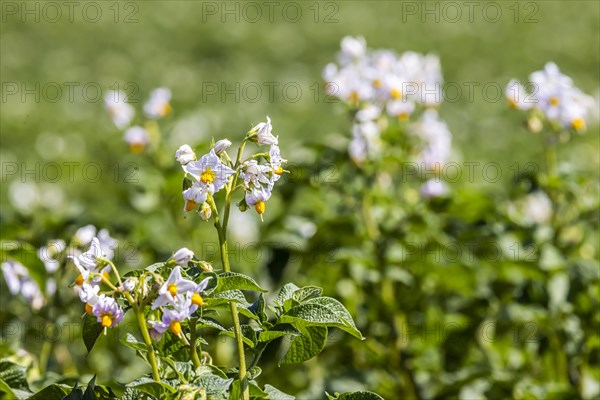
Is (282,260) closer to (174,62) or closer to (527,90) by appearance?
(527,90)

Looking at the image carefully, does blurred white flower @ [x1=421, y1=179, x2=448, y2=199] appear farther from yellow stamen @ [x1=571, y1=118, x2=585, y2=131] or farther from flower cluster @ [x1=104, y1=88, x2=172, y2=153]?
flower cluster @ [x1=104, y1=88, x2=172, y2=153]

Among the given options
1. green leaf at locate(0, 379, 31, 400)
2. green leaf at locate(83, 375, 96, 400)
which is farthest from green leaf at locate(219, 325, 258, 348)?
green leaf at locate(0, 379, 31, 400)

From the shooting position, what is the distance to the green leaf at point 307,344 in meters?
1.72

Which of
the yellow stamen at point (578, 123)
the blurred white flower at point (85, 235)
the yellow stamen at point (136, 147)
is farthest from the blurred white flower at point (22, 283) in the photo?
the yellow stamen at point (578, 123)

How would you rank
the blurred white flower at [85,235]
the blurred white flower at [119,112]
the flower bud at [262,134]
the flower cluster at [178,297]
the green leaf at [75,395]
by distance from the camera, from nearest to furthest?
the flower cluster at [178,297] → the green leaf at [75,395] → the flower bud at [262,134] → the blurred white flower at [85,235] → the blurred white flower at [119,112]

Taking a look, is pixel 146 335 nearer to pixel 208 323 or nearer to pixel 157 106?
pixel 208 323

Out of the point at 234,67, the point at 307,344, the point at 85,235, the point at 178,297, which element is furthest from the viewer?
the point at 234,67

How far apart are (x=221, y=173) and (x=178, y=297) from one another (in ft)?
0.81

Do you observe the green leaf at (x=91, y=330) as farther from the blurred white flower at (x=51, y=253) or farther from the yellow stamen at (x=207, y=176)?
the blurred white flower at (x=51, y=253)

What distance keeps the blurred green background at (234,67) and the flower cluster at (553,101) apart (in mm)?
1094

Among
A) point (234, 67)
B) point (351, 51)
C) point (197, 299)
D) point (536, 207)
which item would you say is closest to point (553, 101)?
point (351, 51)

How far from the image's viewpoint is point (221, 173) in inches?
65.0

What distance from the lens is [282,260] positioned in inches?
117

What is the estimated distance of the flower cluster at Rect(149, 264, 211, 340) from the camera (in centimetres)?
152
